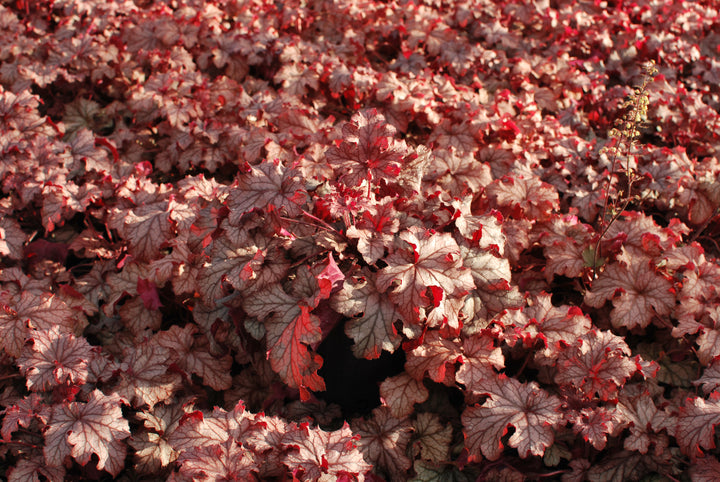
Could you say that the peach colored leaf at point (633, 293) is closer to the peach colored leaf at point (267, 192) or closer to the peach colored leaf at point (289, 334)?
the peach colored leaf at point (289, 334)

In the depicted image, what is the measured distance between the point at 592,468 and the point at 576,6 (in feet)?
16.6

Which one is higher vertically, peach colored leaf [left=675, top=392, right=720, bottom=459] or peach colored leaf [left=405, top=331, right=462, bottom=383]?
peach colored leaf [left=675, top=392, right=720, bottom=459]

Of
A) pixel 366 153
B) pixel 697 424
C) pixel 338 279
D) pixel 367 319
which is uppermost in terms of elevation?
pixel 366 153

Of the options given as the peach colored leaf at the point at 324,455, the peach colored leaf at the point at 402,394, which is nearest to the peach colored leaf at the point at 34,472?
the peach colored leaf at the point at 324,455

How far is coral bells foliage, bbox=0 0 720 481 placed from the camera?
2586 millimetres

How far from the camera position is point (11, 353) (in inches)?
113

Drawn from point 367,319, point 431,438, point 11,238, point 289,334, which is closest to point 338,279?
point 367,319

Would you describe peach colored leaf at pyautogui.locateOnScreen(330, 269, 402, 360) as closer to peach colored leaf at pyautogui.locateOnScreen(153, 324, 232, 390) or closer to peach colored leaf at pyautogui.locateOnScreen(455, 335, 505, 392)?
peach colored leaf at pyautogui.locateOnScreen(455, 335, 505, 392)

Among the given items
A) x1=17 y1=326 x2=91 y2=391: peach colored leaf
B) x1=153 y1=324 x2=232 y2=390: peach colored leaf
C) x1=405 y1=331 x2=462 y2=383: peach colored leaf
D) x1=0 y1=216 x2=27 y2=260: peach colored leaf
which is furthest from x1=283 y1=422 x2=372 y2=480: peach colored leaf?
x1=0 y1=216 x2=27 y2=260: peach colored leaf

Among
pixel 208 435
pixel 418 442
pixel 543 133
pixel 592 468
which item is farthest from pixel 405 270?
pixel 543 133

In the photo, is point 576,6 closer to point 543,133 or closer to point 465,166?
point 543,133

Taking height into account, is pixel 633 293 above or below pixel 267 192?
below

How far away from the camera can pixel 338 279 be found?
2588 mm

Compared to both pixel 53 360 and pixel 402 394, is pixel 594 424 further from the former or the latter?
pixel 53 360
